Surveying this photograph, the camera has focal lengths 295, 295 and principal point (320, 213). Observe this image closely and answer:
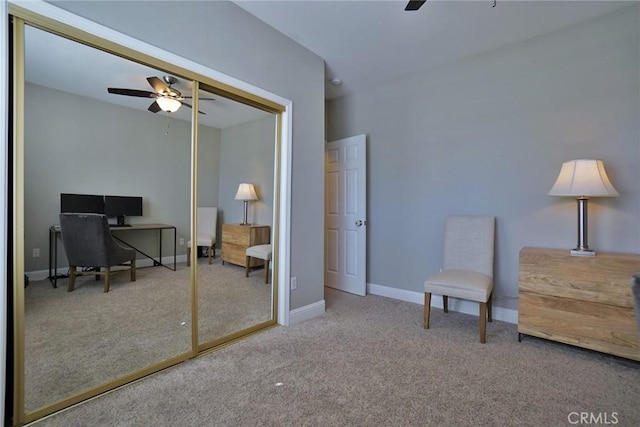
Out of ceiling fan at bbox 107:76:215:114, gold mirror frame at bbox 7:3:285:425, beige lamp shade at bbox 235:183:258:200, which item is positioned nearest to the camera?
gold mirror frame at bbox 7:3:285:425

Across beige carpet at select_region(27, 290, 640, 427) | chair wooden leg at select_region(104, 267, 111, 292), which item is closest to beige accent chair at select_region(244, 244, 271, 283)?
beige carpet at select_region(27, 290, 640, 427)

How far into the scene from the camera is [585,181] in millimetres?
2148

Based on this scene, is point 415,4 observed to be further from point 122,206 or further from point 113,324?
point 113,324

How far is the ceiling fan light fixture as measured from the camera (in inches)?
81.2

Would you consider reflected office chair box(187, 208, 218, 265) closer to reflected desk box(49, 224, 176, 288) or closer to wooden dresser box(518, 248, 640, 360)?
reflected desk box(49, 224, 176, 288)

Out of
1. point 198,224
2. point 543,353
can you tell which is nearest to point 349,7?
point 198,224

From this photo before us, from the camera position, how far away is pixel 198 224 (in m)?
2.23

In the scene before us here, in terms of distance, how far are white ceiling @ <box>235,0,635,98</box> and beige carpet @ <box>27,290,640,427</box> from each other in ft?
8.60

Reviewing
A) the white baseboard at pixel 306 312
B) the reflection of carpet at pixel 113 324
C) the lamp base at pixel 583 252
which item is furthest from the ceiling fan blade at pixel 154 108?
the lamp base at pixel 583 252

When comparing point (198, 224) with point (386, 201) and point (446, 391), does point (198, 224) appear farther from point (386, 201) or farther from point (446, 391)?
point (386, 201)

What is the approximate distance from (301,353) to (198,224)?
1226mm

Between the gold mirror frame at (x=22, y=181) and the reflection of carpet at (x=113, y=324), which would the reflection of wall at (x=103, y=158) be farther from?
the reflection of carpet at (x=113, y=324)

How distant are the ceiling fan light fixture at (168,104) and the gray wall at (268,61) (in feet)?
1.03

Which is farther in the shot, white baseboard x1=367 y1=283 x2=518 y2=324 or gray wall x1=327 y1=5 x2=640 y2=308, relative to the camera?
white baseboard x1=367 y1=283 x2=518 y2=324
